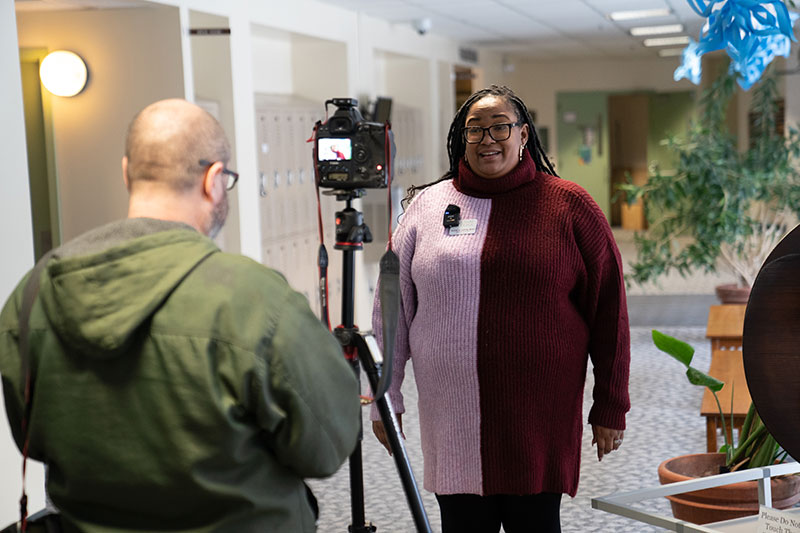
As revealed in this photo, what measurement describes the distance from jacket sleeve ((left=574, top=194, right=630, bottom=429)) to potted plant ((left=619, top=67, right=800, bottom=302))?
4.99 m

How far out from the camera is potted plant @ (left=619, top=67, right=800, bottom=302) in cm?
691


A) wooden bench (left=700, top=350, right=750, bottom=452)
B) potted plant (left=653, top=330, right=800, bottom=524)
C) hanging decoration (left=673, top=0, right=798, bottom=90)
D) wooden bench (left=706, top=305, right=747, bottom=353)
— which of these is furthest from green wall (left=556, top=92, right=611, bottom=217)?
hanging decoration (left=673, top=0, right=798, bottom=90)

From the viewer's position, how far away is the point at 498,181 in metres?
2.17

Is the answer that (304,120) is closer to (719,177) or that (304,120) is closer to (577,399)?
(719,177)

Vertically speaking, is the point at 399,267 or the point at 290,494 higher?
the point at 399,267

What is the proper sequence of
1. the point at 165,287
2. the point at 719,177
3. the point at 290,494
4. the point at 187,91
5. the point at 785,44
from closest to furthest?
1. the point at 165,287
2. the point at 290,494
3. the point at 785,44
4. the point at 187,91
5. the point at 719,177

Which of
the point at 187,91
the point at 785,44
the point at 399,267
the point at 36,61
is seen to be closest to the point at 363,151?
the point at 399,267

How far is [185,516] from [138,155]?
1.68ft

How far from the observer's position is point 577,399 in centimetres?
214

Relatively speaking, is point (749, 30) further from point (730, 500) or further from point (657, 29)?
point (657, 29)

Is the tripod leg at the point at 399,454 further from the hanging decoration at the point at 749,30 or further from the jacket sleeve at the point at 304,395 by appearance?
the hanging decoration at the point at 749,30

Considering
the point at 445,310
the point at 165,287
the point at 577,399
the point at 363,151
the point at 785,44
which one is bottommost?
the point at 577,399

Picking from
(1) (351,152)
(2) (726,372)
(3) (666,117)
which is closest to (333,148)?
(1) (351,152)

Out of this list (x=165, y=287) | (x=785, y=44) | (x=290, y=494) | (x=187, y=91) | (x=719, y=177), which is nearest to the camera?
(x=165, y=287)
